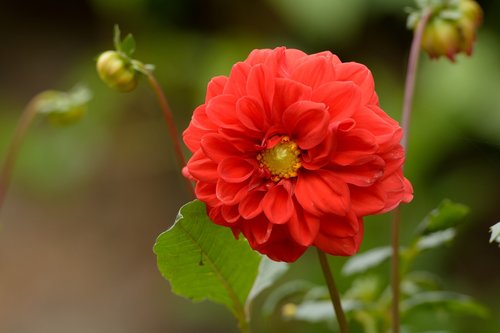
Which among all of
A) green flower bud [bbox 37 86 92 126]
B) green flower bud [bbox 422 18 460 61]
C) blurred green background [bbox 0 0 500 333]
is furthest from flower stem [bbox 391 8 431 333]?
blurred green background [bbox 0 0 500 333]

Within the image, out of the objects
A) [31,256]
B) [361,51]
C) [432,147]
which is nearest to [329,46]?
[361,51]

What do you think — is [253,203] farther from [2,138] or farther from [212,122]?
[2,138]

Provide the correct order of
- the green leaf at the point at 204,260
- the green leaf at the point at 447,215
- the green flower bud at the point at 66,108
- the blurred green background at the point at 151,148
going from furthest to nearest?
the blurred green background at the point at 151,148 < the green flower bud at the point at 66,108 < the green leaf at the point at 447,215 < the green leaf at the point at 204,260

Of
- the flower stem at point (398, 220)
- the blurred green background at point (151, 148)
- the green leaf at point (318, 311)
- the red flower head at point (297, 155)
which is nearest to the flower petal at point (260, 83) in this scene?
the red flower head at point (297, 155)

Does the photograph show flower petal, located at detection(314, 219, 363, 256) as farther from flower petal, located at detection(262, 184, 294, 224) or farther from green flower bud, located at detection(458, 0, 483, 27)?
green flower bud, located at detection(458, 0, 483, 27)

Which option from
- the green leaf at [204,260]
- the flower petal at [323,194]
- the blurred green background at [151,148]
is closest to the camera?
the flower petal at [323,194]

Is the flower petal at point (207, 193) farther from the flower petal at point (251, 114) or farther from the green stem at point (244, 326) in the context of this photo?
the green stem at point (244, 326)
